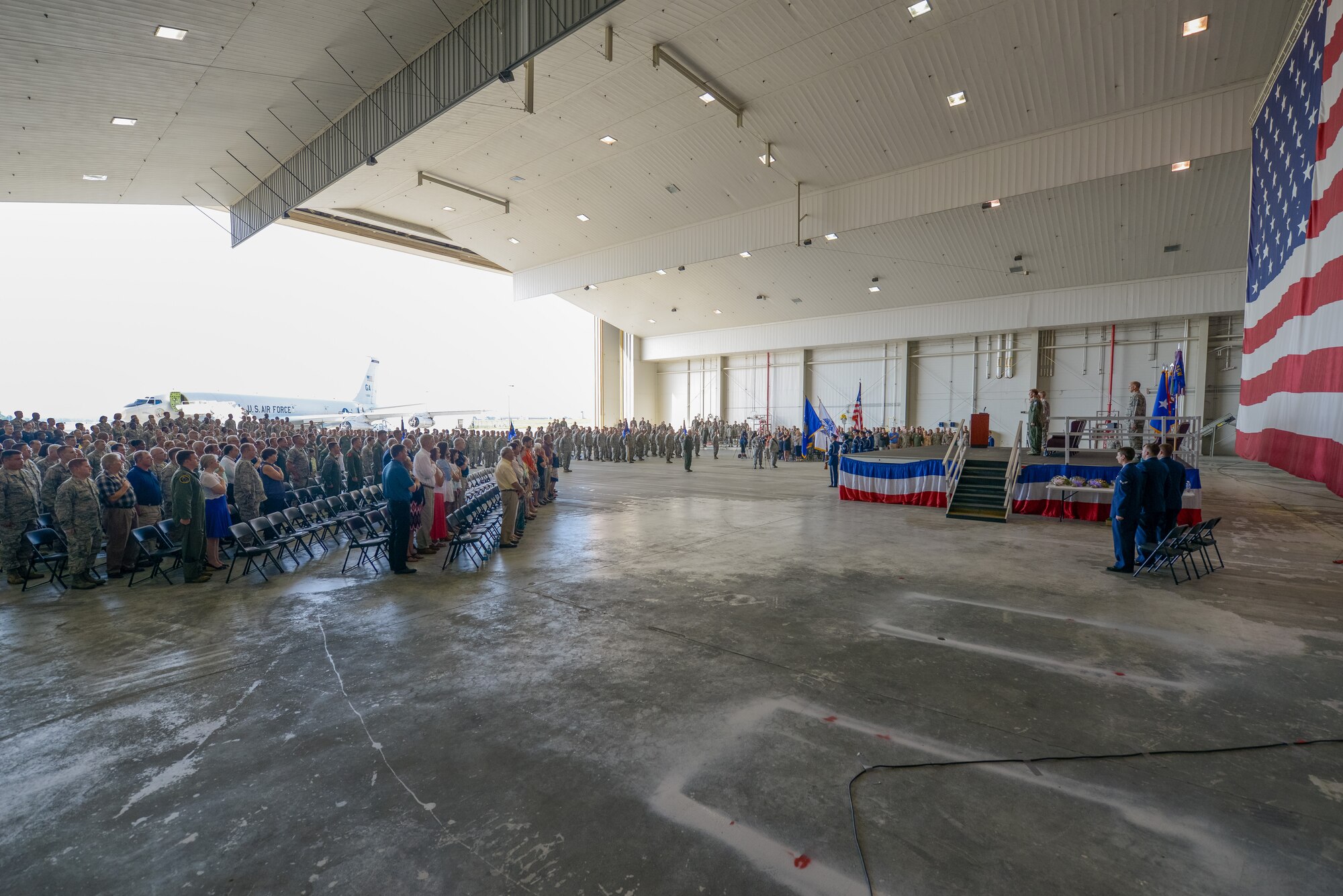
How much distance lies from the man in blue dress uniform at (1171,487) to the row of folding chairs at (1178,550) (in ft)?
0.73

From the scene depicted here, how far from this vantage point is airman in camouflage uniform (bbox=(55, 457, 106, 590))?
648cm

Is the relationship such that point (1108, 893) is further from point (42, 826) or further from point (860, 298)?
point (860, 298)

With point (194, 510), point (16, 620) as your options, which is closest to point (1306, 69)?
point (194, 510)

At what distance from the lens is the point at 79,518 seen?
21.5ft

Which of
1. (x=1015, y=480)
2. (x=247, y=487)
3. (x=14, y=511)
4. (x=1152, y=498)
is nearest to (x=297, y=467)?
(x=247, y=487)

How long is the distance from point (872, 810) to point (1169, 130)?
56.4ft

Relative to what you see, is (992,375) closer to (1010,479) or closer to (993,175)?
(993,175)

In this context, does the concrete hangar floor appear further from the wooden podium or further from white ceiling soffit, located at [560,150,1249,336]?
white ceiling soffit, located at [560,150,1249,336]

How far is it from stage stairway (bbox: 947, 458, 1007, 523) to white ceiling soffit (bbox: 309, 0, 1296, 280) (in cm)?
774

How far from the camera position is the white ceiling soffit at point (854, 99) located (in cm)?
1112

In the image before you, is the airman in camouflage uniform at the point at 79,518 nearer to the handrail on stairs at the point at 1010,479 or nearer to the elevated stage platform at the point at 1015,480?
the elevated stage platform at the point at 1015,480

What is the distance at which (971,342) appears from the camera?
88.5 feet

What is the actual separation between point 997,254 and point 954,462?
12.3 meters

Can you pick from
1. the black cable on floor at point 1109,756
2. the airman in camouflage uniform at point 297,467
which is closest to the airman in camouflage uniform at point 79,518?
the airman in camouflage uniform at point 297,467
